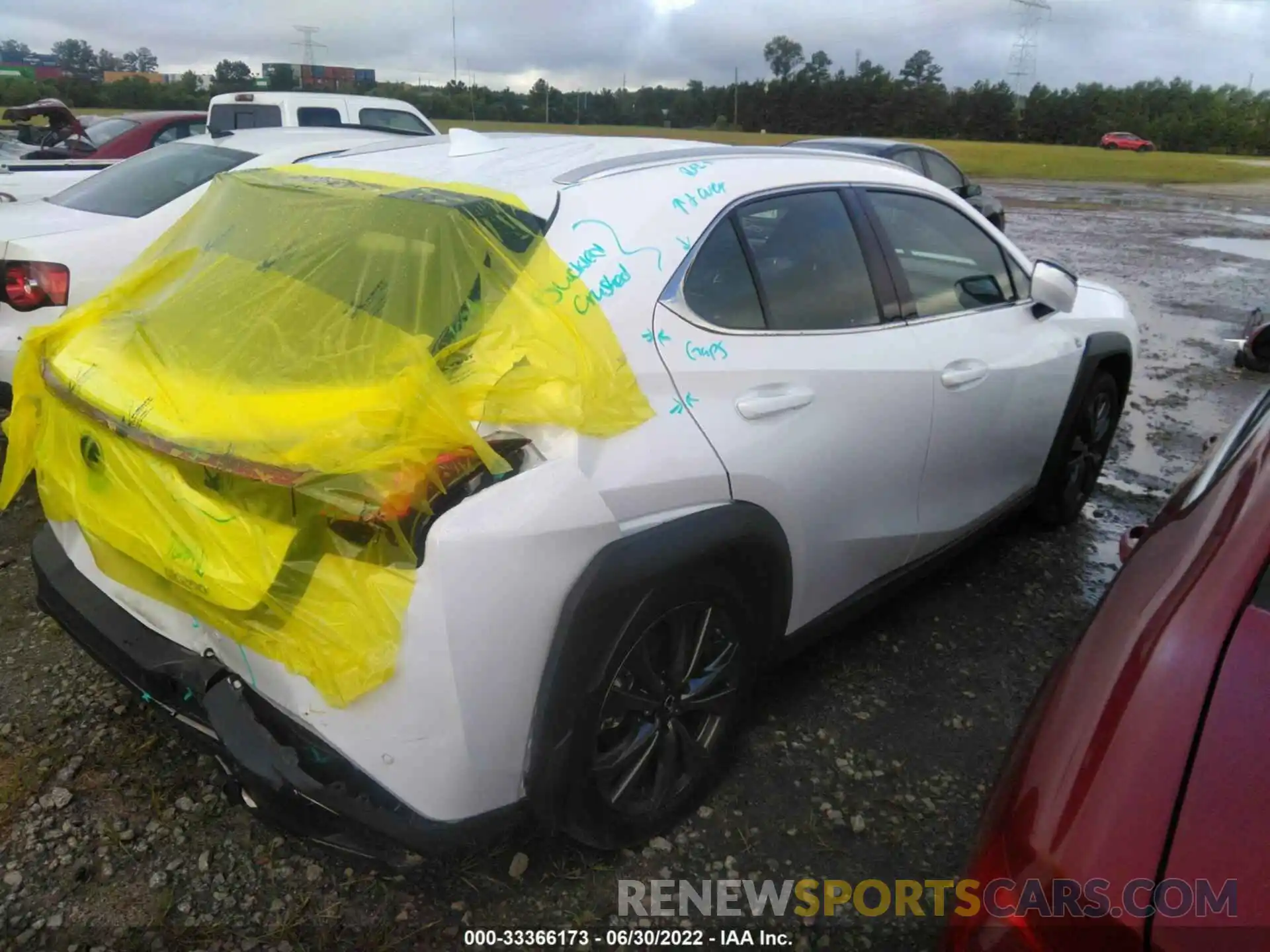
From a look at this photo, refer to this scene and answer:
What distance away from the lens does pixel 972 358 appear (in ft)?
10.4

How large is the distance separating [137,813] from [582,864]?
120 cm

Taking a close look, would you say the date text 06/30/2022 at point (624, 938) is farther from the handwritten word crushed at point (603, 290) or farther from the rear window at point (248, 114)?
the rear window at point (248, 114)

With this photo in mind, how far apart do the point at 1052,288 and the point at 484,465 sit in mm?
2653

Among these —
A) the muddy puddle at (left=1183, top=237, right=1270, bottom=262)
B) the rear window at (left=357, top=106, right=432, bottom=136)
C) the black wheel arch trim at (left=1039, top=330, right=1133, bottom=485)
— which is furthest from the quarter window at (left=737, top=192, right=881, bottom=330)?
the muddy puddle at (left=1183, top=237, right=1270, bottom=262)

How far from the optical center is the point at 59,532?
2475 mm

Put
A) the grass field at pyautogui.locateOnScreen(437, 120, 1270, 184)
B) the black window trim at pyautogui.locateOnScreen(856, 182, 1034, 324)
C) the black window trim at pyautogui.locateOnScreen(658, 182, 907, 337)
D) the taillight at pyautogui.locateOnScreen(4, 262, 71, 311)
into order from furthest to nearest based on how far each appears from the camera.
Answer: the grass field at pyautogui.locateOnScreen(437, 120, 1270, 184), the taillight at pyautogui.locateOnScreen(4, 262, 71, 311), the black window trim at pyautogui.locateOnScreen(856, 182, 1034, 324), the black window trim at pyautogui.locateOnScreen(658, 182, 907, 337)

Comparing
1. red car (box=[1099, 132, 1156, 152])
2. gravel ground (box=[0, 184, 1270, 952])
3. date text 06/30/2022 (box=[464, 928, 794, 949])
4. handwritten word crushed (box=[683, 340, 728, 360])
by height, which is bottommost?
date text 06/30/2022 (box=[464, 928, 794, 949])

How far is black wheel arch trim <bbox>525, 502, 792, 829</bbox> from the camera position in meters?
1.95

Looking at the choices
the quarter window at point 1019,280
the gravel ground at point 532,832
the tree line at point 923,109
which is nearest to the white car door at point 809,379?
the gravel ground at point 532,832

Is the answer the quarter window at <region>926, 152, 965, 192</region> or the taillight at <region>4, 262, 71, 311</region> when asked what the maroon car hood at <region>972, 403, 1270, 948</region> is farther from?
the quarter window at <region>926, 152, 965, 192</region>

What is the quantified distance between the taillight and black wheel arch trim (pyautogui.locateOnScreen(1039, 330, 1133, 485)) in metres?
4.41

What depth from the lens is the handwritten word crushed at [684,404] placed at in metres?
2.17

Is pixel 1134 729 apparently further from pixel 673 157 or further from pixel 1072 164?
pixel 1072 164

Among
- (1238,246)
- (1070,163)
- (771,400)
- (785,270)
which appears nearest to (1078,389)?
(785,270)
